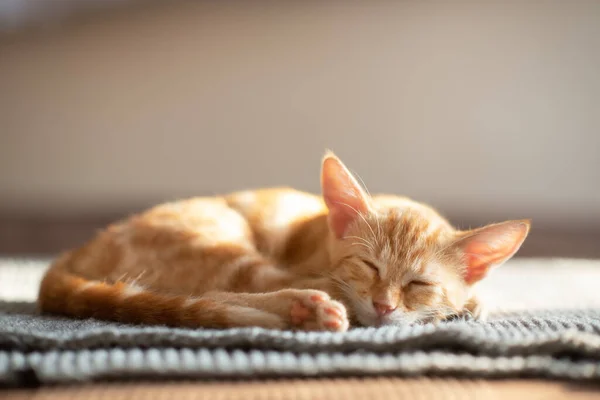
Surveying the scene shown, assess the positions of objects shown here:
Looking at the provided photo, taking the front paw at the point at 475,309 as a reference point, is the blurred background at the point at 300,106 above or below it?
above

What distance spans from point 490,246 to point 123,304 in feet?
2.49

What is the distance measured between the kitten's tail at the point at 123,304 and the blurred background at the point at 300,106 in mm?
1907

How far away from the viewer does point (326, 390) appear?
2.52ft

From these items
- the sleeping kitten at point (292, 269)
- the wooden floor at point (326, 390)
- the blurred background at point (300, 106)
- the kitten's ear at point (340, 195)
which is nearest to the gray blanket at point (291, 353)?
the wooden floor at point (326, 390)

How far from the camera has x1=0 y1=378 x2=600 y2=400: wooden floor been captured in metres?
0.75

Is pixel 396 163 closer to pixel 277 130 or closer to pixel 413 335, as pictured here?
pixel 277 130

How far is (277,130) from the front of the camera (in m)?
3.08

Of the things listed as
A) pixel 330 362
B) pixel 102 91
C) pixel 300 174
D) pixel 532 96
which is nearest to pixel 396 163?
pixel 300 174

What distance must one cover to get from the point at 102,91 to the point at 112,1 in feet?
1.56

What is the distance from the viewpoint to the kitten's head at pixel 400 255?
115cm

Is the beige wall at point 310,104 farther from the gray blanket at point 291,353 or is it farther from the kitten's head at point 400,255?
the gray blanket at point 291,353

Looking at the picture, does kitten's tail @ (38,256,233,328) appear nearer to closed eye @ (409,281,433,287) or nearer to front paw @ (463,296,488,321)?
closed eye @ (409,281,433,287)

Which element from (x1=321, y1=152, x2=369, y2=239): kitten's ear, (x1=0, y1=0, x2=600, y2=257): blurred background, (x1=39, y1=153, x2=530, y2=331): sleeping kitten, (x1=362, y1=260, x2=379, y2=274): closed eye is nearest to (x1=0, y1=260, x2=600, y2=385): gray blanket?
(x1=39, y1=153, x2=530, y2=331): sleeping kitten

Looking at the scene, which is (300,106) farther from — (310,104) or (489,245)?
(489,245)
